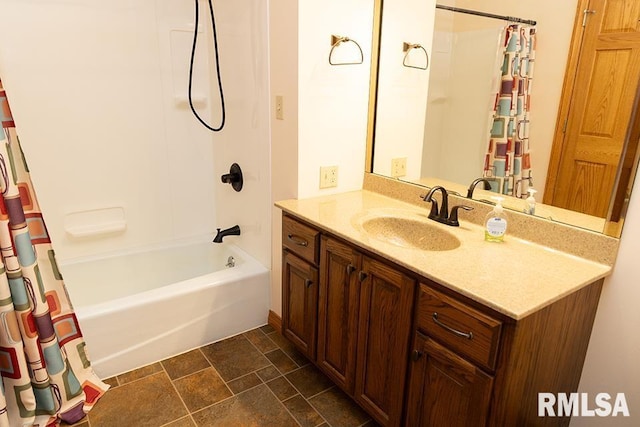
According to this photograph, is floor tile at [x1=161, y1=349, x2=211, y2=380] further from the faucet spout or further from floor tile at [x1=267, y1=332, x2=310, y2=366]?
the faucet spout

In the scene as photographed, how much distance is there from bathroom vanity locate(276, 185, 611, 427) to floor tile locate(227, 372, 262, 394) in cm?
30

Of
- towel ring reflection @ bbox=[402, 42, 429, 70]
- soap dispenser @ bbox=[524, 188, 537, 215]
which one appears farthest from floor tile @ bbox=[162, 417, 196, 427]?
towel ring reflection @ bbox=[402, 42, 429, 70]

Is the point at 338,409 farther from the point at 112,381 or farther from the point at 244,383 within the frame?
the point at 112,381

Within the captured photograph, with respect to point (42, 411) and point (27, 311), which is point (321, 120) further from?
point (42, 411)

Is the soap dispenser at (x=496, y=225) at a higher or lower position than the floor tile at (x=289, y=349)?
higher

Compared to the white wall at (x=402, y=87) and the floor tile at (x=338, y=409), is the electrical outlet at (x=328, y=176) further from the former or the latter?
the floor tile at (x=338, y=409)

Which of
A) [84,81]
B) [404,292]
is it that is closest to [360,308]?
[404,292]

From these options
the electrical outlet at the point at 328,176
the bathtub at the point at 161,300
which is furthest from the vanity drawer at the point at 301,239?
the bathtub at the point at 161,300

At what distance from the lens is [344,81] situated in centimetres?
204

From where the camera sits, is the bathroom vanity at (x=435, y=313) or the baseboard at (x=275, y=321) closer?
the bathroom vanity at (x=435, y=313)

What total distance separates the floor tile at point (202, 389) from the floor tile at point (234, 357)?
2.0 inches

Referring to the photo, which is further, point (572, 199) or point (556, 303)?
point (572, 199)

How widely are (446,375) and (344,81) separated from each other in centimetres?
141
